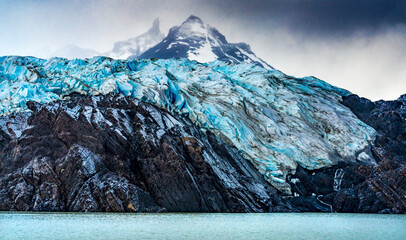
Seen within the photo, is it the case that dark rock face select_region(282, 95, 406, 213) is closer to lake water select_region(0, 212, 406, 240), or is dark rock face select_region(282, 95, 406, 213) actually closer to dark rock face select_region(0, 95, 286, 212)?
dark rock face select_region(0, 95, 286, 212)

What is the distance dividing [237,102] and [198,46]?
40.9 m

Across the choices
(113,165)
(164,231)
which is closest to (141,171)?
(113,165)

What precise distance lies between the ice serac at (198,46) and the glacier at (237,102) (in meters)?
24.7

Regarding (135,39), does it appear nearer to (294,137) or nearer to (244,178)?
(294,137)

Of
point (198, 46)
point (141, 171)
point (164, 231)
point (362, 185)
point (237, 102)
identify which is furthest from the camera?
point (198, 46)

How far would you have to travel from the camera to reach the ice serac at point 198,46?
100188 millimetres

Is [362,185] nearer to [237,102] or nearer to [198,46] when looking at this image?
[237,102]

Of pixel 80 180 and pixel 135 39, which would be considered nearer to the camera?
pixel 80 180

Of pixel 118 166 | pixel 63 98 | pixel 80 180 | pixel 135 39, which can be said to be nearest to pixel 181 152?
pixel 118 166

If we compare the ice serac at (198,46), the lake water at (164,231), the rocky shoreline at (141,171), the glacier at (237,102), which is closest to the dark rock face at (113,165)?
Result: the rocky shoreline at (141,171)

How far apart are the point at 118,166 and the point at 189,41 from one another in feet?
215

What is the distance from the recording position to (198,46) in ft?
334

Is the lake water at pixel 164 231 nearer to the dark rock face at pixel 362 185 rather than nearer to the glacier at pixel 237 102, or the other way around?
the dark rock face at pixel 362 185

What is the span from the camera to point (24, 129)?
149 feet
